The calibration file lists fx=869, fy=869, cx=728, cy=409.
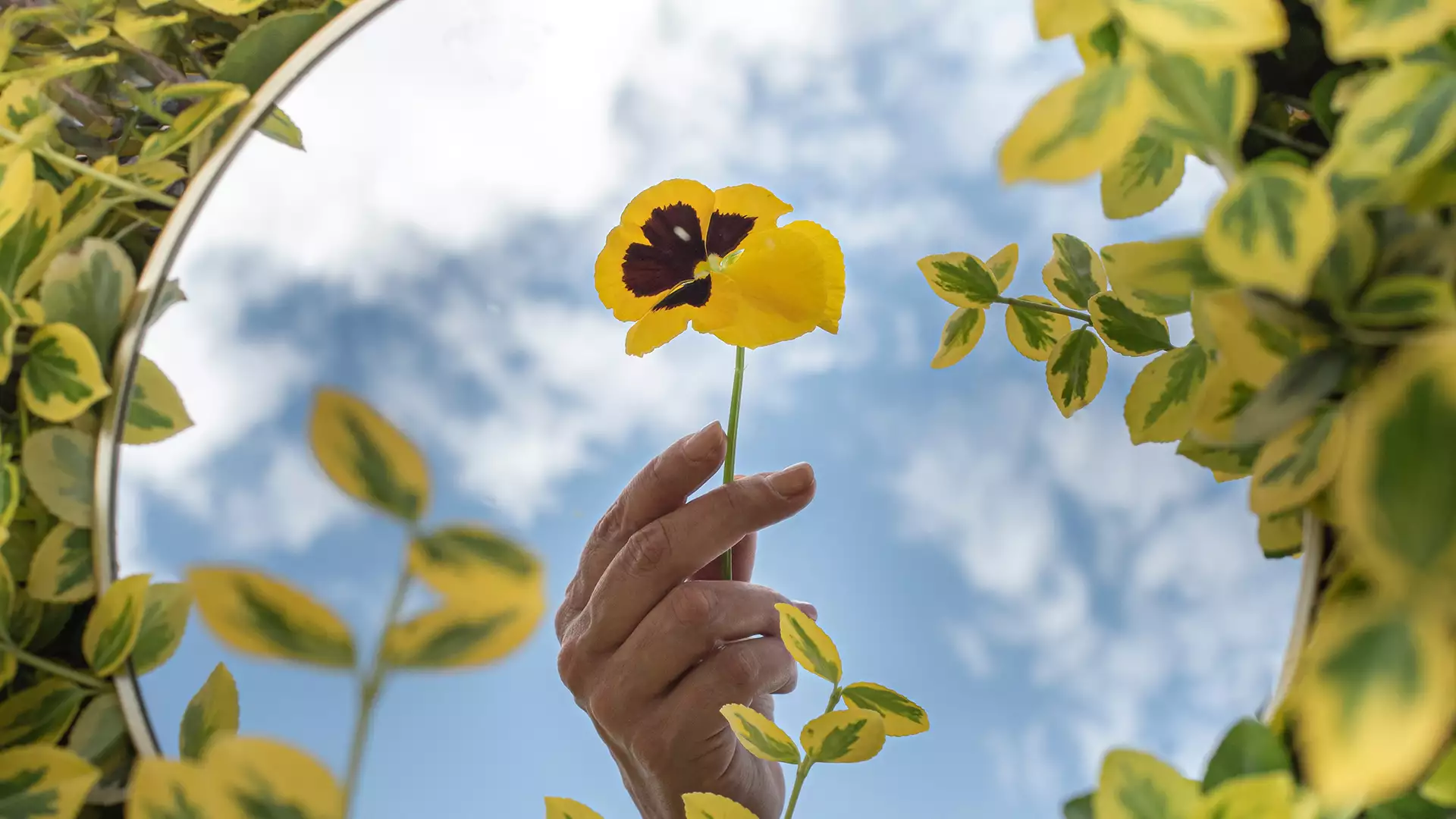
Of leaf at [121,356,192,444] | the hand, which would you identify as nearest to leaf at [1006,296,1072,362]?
the hand

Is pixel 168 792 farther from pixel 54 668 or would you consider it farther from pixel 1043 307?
pixel 1043 307

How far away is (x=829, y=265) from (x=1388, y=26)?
33 centimetres

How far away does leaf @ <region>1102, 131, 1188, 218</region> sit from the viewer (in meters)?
0.22

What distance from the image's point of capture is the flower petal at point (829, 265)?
0.44 m

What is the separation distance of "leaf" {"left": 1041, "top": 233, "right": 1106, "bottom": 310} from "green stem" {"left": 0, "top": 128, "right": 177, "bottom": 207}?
0.32 meters

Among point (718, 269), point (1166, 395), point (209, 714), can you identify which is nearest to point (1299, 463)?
point (1166, 395)

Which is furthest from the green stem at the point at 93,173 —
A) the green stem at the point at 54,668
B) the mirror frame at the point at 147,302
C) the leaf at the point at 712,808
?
the leaf at the point at 712,808

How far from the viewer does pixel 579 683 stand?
49 cm

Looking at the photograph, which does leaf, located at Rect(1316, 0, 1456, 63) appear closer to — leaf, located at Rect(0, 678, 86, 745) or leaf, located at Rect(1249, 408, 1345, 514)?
leaf, located at Rect(1249, 408, 1345, 514)

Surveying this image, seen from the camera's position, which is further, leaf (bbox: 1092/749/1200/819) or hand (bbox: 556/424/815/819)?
hand (bbox: 556/424/815/819)

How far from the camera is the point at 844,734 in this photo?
282 mm

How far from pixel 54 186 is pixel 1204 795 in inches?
12.2

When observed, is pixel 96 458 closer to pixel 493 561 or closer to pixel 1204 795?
pixel 493 561

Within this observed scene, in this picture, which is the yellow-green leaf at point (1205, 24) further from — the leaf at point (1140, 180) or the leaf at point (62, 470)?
the leaf at point (62, 470)
